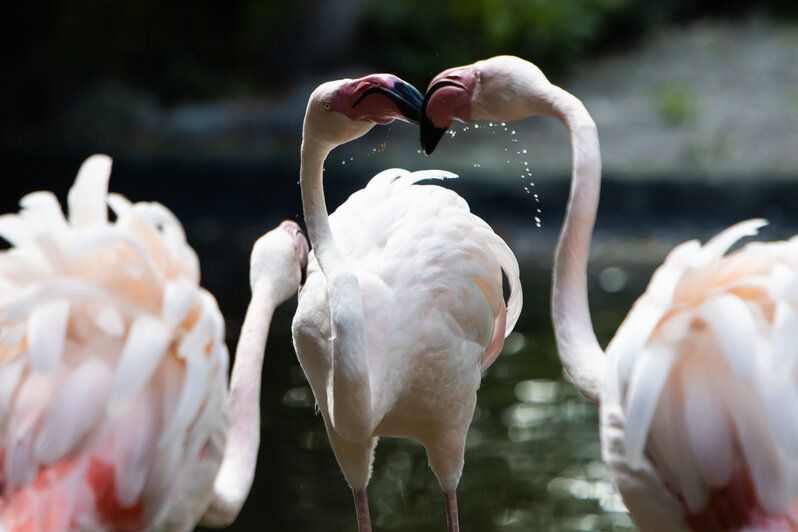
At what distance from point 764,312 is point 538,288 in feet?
18.3

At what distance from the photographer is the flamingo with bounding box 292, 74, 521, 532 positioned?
2.72 meters

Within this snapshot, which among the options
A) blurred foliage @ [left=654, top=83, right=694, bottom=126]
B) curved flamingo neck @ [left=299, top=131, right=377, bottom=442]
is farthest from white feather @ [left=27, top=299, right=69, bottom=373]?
blurred foliage @ [left=654, top=83, right=694, bottom=126]

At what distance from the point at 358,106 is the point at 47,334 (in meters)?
1.04

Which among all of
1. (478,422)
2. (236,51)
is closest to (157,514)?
(478,422)

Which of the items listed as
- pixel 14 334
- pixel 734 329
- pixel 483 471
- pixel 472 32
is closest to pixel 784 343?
pixel 734 329

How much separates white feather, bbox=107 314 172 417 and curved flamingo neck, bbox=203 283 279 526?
1.53 feet

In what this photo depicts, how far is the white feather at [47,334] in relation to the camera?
6.66 ft

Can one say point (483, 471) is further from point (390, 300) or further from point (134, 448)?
point (134, 448)

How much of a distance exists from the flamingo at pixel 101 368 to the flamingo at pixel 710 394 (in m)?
0.88

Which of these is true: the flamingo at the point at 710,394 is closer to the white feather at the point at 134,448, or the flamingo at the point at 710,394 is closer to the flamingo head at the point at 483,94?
the flamingo head at the point at 483,94

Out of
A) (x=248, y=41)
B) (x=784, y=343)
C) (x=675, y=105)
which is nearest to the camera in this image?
(x=784, y=343)

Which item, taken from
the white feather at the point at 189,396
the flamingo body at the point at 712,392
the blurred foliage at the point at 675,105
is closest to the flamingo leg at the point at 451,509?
the flamingo body at the point at 712,392

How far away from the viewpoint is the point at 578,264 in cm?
252

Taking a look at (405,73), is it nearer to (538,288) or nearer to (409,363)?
(538,288)
